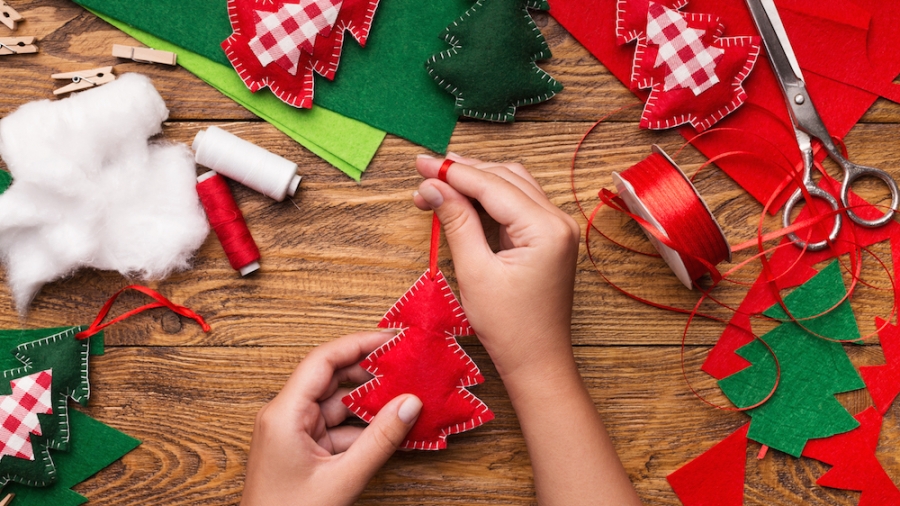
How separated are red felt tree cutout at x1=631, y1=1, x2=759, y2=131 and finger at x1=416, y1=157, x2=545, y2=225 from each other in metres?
0.50

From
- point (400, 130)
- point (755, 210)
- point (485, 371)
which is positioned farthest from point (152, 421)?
point (755, 210)

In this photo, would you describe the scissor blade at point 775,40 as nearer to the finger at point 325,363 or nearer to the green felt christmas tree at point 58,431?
the finger at point 325,363

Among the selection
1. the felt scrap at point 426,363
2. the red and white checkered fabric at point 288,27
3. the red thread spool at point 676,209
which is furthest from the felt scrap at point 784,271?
the red and white checkered fabric at point 288,27

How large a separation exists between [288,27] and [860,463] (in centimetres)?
197

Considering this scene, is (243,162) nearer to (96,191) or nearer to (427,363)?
(96,191)

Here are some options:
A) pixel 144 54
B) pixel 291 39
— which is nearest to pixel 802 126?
pixel 291 39

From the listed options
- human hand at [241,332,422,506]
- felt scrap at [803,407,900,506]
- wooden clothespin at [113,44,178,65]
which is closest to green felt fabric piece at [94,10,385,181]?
wooden clothespin at [113,44,178,65]

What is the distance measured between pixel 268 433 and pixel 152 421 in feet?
1.51

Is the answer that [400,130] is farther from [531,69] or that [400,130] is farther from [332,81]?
[531,69]

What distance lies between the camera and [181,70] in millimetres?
1673

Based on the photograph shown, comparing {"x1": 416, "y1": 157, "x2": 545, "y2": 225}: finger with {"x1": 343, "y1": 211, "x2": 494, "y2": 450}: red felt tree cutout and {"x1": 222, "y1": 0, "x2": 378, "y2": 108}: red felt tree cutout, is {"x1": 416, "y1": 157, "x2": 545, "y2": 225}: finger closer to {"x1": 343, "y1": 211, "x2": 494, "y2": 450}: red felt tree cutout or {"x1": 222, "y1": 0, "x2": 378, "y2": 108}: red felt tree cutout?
{"x1": 343, "y1": 211, "x2": 494, "y2": 450}: red felt tree cutout

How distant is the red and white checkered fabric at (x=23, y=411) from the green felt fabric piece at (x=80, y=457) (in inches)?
3.0

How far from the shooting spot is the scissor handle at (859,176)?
65.8 inches

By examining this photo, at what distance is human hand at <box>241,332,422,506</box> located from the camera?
1.40 meters
